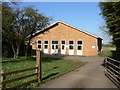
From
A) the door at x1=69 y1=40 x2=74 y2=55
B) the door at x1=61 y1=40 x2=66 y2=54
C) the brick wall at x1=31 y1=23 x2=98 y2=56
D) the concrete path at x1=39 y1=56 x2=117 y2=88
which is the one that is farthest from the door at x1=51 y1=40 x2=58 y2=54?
the concrete path at x1=39 y1=56 x2=117 y2=88

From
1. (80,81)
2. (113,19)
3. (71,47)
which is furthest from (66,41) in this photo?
(80,81)

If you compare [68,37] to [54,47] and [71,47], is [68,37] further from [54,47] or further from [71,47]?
[54,47]

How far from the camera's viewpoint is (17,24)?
24516mm

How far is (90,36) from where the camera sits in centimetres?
3334

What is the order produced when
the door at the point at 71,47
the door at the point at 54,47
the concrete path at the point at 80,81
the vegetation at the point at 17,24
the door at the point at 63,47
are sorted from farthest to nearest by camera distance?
the door at the point at 54,47 → the door at the point at 63,47 → the door at the point at 71,47 → the vegetation at the point at 17,24 → the concrete path at the point at 80,81

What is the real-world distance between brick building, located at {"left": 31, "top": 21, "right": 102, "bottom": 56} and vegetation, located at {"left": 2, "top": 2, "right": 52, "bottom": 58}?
23.1 ft

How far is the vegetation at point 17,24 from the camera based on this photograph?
22797mm

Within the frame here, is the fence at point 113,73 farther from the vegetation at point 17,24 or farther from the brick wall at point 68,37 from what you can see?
the brick wall at point 68,37

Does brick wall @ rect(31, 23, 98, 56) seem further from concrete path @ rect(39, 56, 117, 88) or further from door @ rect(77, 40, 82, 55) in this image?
concrete path @ rect(39, 56, 117, 88)

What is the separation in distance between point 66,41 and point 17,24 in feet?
40.8

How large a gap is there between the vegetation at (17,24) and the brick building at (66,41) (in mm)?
7027

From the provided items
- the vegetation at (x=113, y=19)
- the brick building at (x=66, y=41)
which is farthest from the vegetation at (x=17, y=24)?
the vegetation at (x=113, y=19)

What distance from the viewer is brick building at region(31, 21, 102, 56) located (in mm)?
33312

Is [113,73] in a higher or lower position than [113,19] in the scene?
lower
